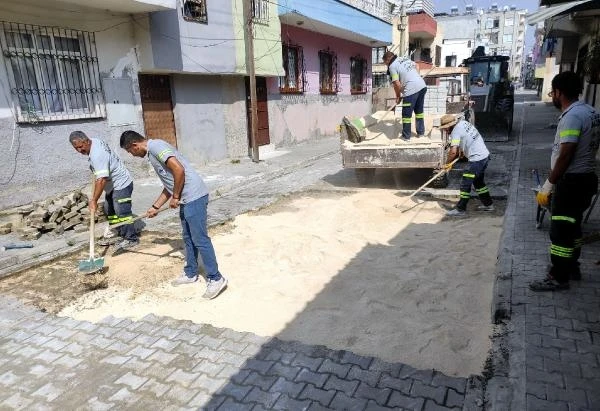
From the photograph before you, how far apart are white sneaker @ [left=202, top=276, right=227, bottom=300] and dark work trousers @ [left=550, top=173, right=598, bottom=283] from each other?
2776 mm

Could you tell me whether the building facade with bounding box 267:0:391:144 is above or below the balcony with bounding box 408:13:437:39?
below

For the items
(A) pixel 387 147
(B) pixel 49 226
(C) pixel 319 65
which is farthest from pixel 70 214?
(C) pixel 319 65

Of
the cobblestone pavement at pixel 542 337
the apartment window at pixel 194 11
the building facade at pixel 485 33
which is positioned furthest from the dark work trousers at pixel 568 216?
the building facade at pixel 485 33

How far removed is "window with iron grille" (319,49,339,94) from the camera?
15742 millimetres

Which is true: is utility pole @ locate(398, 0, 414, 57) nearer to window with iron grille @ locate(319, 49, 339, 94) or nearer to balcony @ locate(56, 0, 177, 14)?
window with iron grille @ locate(319, 49, 339, 94)

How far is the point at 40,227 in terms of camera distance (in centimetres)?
575

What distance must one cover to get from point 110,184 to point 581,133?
4824 millimetres

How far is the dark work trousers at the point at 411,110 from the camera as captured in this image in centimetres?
738

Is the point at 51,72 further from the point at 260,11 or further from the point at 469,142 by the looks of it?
the point at 469,142

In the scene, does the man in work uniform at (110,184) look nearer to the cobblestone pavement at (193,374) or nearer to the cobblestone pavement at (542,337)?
the cobblestone pavement at (193,374)

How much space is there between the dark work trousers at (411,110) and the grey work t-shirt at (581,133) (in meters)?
4.17

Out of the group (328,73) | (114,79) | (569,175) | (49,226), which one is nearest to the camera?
(569,175)

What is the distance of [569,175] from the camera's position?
336 cm

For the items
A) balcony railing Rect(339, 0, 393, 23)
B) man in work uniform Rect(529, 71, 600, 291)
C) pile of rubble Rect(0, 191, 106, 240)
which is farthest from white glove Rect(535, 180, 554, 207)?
balcony railing Rect(339, 0, 393, 23)
